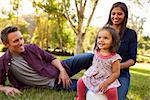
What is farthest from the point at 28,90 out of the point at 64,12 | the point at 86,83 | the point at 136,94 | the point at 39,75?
the point at 64,12

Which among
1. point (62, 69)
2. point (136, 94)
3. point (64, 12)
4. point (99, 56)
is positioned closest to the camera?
point (99, 56)

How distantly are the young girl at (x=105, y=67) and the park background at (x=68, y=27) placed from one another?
1.03 metres

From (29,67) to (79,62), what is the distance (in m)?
0.72

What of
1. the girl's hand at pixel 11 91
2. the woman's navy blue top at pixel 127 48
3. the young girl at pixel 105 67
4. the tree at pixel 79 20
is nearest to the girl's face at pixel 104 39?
the young girl at pixel 105 67

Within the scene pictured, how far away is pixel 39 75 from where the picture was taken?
5016 mm

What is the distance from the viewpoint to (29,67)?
496cm

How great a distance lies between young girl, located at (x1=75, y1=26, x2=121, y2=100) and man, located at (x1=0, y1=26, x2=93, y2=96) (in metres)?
1.22

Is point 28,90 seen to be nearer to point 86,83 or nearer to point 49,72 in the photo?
point 49,72

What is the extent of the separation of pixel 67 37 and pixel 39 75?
36089 millimetres

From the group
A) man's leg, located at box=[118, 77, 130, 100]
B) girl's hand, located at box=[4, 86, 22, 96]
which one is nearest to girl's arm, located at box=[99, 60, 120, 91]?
man's leg, located at box=[118, 77, 130, 100]

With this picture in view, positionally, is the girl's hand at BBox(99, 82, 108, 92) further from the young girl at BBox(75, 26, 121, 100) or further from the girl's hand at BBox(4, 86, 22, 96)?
the girl's hand at BBox(4, 86, 22, 96)

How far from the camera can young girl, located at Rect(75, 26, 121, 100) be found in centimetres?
368

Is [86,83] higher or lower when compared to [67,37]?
higher

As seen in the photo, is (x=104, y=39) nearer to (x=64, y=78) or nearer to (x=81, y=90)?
(x=81, y=90)
